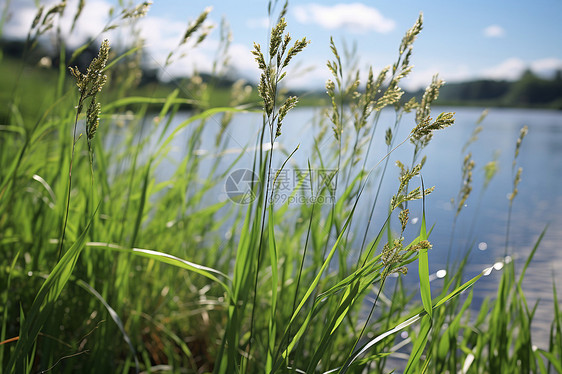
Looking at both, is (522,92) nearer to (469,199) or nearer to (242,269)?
(469,199)

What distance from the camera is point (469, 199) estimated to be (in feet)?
9.20

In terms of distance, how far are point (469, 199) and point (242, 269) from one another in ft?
7.63

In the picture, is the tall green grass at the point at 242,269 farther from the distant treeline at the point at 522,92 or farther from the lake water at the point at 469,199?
the distant treeline at the point at 522,92

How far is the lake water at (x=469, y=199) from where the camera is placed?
58.4 inches

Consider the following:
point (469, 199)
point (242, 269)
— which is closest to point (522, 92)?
point (469, 199)

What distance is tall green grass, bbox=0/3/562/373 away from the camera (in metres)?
0.75

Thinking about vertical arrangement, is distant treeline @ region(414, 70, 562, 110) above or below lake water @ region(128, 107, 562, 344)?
above

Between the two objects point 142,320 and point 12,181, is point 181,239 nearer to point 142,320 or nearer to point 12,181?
point 142,320

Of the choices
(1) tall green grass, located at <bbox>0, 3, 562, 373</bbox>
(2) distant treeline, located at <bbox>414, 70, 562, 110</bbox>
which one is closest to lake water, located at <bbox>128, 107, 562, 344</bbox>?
(1) tall green grass, located at <bbox>0, 3, 562, 373</bbox>

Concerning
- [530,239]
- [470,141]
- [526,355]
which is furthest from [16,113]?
[530,239]

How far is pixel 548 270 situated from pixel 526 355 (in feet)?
7.10

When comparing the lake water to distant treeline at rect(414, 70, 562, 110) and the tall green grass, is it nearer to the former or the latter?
the tall green grass

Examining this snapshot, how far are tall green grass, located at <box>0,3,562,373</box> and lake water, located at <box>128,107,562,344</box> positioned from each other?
0.10 meters

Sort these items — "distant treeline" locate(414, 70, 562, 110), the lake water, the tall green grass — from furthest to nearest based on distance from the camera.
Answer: "distant treeline" locate(414, 70, 562, 110), the lake water, the tall green grass
